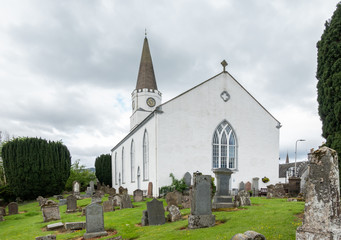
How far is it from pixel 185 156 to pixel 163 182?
2.99 m

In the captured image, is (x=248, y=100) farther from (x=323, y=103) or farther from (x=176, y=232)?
(x=176, y=232)

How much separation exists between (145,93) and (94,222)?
2860 cm

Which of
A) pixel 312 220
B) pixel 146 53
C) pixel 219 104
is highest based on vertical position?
pixel 146 53

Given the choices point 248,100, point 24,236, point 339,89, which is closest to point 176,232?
point 24,236

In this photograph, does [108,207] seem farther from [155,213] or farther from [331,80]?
[331,80]

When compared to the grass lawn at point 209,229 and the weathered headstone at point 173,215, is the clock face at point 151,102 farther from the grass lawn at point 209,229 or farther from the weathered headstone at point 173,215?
the weathered headstone at point 173,215

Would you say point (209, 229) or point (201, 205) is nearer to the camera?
point (209, 229)

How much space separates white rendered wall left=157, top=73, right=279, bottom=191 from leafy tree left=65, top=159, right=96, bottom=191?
73.8 feet

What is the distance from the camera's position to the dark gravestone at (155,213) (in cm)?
1035

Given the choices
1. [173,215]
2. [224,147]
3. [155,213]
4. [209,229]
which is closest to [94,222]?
[155,213]

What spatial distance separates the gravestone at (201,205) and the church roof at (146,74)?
28.9 m

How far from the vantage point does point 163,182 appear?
21.8 metres

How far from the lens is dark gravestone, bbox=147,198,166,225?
10352 mm

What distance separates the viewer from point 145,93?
1469 inches
